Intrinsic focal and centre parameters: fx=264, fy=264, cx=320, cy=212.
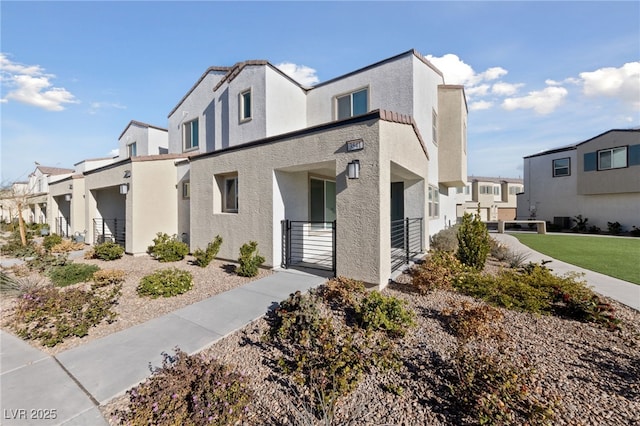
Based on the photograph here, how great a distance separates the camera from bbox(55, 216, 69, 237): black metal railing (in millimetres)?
18906

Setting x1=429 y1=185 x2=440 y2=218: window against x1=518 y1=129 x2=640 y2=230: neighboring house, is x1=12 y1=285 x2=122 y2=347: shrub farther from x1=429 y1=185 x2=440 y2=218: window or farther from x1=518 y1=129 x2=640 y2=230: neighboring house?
x1=518 y1=129 x2=640 y2=230: neighboring house

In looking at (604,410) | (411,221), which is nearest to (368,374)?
(604,410)

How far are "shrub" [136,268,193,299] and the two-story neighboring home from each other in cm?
236

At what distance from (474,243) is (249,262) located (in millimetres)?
6557

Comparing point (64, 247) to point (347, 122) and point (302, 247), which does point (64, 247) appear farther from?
point (347, 122)

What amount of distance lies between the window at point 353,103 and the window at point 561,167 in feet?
80.8

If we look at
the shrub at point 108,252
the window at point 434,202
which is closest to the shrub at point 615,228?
the window at point 434,202

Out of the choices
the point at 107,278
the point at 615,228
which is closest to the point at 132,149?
the point at 107,278

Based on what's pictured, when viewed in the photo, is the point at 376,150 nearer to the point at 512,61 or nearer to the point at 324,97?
the point at 512,61

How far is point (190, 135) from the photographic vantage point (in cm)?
1496

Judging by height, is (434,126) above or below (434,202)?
above

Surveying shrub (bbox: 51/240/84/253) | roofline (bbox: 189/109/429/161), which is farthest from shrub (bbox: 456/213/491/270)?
shrub (bbox: 51/240/84/253)

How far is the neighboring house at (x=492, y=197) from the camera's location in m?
38.4

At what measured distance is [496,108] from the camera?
14.8m
